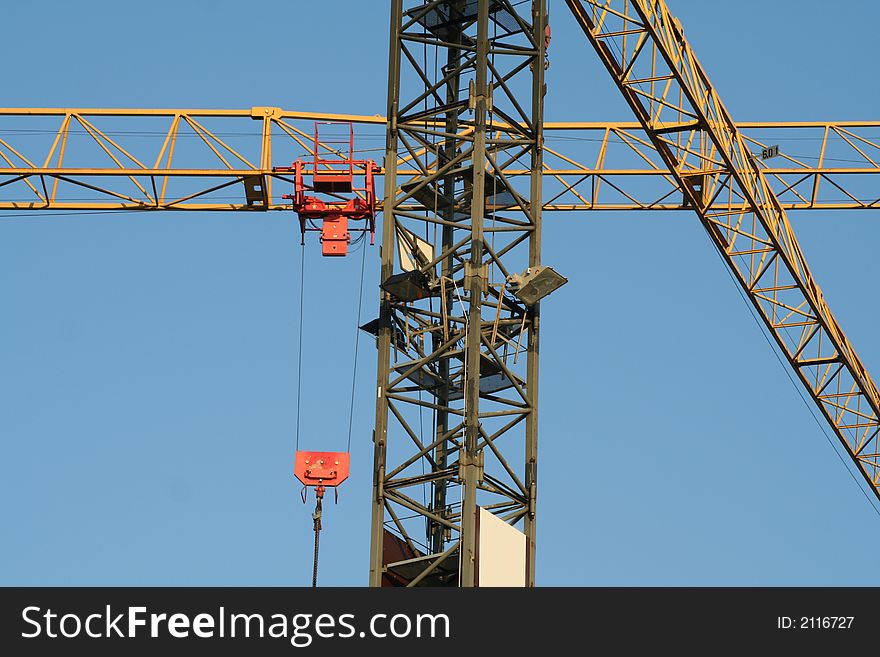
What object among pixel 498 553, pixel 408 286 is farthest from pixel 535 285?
pixel 498 553

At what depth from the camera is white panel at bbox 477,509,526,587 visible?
44.7 meters

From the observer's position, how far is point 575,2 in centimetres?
5519

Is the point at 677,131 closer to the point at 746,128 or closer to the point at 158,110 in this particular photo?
the point at 746,128

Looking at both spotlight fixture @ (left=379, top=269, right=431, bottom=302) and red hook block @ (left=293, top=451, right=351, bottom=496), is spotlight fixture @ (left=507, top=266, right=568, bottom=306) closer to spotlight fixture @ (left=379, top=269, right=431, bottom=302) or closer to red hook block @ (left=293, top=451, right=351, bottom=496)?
spotlight fixture @ (left=379, top=269, right=431, bottom=302)

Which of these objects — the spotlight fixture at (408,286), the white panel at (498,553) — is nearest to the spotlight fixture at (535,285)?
the spotlight fixture at (408,286)

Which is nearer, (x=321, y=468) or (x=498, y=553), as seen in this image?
(x=498, y=553)

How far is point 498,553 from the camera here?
148ft

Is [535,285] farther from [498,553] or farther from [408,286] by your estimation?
[498,553]

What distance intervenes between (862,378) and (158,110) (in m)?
22.9

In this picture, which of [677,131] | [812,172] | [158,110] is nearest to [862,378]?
[812,172]

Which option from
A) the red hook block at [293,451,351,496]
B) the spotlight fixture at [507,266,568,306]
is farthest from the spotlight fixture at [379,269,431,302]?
the red hook block at [293,451,351,496]
